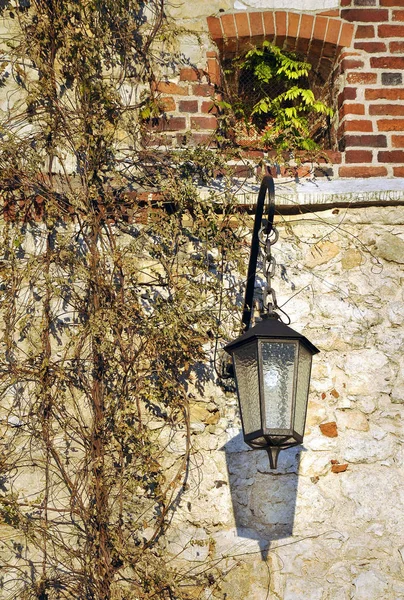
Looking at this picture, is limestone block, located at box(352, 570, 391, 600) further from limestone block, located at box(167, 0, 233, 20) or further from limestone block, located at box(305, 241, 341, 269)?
limestone block, located at box(167, 0, 233, 20)

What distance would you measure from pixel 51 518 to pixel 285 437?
124cm

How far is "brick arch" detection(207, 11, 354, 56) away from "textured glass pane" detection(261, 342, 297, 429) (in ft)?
6.36

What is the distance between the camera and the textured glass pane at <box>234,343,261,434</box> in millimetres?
3818

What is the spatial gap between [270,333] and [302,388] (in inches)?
11.0

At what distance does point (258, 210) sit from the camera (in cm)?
422

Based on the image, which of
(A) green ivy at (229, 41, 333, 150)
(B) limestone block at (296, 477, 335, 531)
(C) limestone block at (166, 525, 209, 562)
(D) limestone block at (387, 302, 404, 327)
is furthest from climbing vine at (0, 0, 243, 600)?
(D) limestone block at (387, 302, 404, 327)

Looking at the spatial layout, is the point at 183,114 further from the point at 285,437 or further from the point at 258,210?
the point at 285,437

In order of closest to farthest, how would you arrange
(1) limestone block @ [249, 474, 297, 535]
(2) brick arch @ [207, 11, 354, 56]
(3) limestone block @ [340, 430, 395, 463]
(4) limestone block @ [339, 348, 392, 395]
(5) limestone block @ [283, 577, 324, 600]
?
(5) limestone block @ [283, 577, 324, 600], (1) limestone block @ [249, 474, 297, 535], (3) limestone block @ [340, 430, 395, 463], (4) limestone block @ [339, 348, 392, 395], (2) brick arch @ [207, 11, 354, 56]

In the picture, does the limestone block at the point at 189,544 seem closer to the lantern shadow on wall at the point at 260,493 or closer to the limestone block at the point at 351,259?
the lantern shadow on wall at the point at 260,493

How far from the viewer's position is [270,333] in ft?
12.5

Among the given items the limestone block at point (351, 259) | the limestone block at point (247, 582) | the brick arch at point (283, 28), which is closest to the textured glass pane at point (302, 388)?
the limestone block at point (247, 582)

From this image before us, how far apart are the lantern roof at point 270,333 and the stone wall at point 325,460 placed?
66cm

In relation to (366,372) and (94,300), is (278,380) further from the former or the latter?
(94,300)

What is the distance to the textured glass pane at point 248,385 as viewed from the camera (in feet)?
12.5
